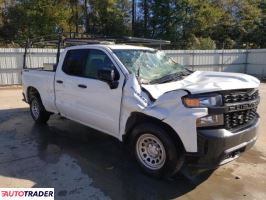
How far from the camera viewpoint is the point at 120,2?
31297 millimetres

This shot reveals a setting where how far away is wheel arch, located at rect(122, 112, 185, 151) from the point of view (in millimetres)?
3989

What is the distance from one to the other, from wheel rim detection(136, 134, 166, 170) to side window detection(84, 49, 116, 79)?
1.31 meters

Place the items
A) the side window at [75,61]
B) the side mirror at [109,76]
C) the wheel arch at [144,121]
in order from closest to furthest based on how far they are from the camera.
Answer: the wheel arch at [144,121], the side mirror at [109,76], the side window at [75,61]

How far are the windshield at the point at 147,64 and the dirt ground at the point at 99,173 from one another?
1.38 metres

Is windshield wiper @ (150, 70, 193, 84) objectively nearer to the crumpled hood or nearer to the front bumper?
the crumpled hood

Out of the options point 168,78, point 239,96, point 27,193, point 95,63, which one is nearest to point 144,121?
point 168,78

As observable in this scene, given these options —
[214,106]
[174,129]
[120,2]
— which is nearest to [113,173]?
[174,129]

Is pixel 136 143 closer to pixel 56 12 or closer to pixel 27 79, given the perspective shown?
pixel 27 79

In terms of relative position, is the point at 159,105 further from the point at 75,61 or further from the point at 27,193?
the point at 75,61

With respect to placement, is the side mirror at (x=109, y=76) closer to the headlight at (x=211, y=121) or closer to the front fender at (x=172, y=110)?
the front fender at (x=172, y=110)

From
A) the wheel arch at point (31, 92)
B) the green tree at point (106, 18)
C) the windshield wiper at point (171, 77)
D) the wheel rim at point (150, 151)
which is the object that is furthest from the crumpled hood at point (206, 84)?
the green tree at point (106, 18)

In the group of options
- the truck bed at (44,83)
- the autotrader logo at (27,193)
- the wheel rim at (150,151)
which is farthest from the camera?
the truck bed at (44,83)

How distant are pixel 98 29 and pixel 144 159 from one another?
1054 inches

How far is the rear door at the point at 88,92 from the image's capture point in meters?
4.76
